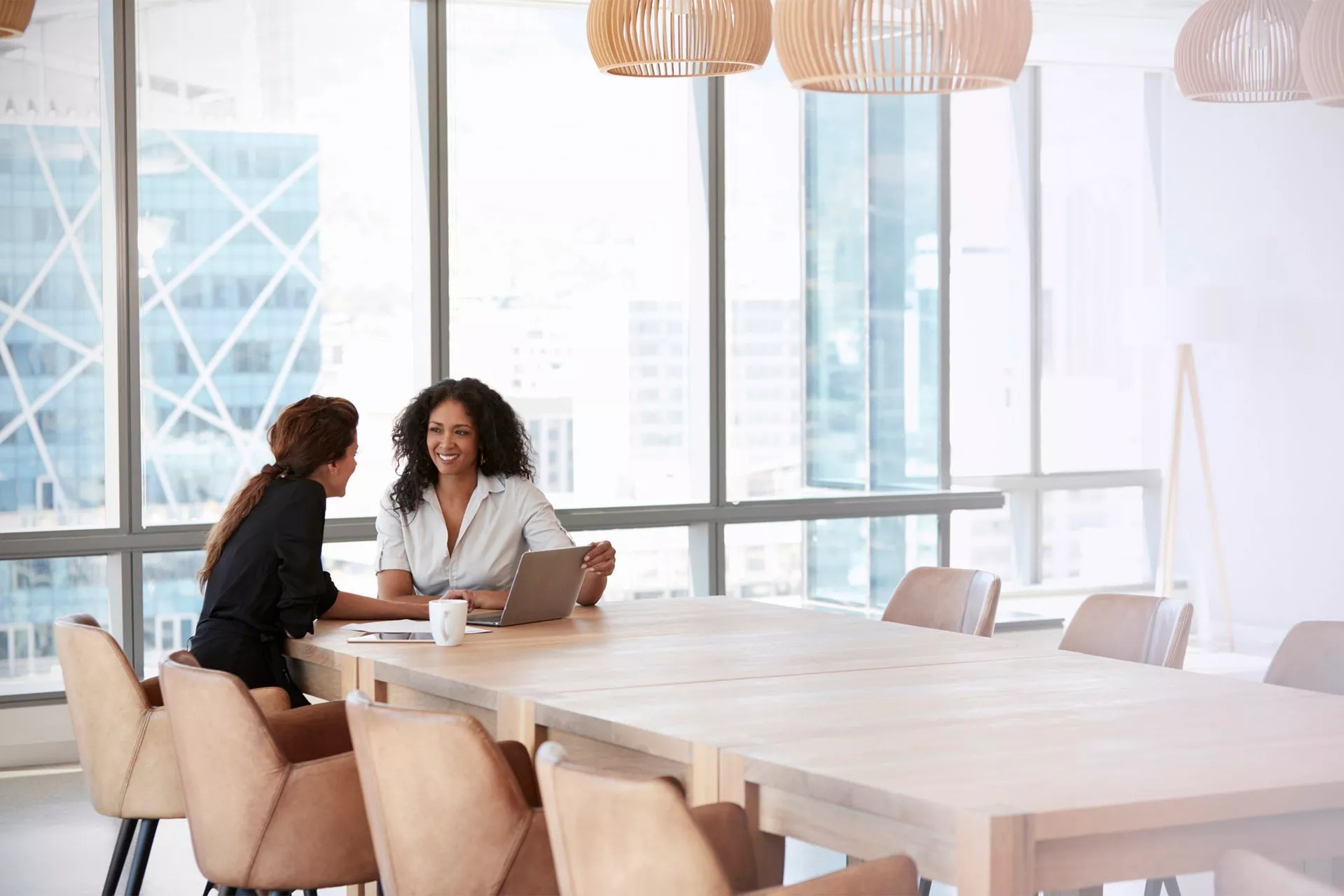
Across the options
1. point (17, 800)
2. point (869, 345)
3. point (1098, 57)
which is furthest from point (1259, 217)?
point (17, 800)

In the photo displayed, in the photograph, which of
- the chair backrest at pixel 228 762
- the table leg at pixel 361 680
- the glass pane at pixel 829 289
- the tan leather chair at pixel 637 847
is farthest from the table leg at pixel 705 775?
the glass pane at pixel 829 289

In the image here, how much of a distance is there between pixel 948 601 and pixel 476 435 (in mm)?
1495

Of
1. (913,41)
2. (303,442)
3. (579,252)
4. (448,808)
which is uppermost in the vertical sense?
(913,41)

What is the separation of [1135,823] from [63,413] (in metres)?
4.84

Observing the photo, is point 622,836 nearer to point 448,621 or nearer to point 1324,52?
point 448,621

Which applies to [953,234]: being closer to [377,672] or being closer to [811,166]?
Result: [811,166]

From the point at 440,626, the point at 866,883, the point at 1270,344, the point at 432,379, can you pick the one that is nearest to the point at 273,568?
the point at 440,626

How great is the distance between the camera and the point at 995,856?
6.74 ft

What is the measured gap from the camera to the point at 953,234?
31.8ft

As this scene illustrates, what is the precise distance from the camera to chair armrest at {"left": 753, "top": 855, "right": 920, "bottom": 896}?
2090 mm

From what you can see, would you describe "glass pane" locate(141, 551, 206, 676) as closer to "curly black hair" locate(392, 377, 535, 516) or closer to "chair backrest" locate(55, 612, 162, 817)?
"curly black hair" locate(392, 377, 535, 516)

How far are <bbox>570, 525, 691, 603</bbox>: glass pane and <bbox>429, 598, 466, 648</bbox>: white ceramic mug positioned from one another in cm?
300

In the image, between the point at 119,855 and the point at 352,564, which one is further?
the point at 352,564

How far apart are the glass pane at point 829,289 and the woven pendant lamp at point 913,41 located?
327 centimetres
